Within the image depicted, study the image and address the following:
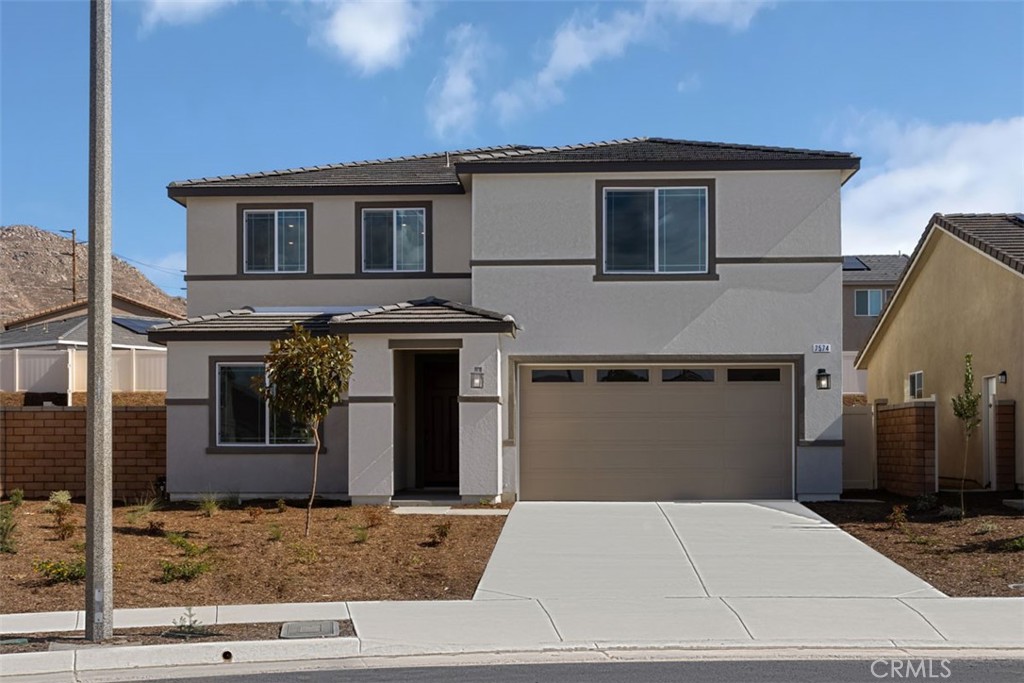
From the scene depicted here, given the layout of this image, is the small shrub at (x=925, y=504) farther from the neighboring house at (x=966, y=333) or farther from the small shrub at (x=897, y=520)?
the neighboring house at (x=966, y=333)

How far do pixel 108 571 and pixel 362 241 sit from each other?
11751mm

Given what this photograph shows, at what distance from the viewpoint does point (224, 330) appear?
62.1ft

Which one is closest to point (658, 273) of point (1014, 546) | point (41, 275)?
point (1014, 546)

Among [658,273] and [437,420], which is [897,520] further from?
[437,420]

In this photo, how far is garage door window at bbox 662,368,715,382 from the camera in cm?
1945

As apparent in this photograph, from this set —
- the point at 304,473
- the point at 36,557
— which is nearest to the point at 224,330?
the point at 304,473

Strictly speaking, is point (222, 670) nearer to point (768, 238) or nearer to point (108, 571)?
point (108, 571)

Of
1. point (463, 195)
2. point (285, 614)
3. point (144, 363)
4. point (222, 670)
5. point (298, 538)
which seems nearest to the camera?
point (222, 670)

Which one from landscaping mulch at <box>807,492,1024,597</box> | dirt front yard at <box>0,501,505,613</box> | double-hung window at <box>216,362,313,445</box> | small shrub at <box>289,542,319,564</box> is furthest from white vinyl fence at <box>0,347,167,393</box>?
landscaping mulch at <box>807,492,1024,597</box>

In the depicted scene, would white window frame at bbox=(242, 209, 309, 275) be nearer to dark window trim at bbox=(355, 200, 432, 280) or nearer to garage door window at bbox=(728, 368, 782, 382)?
dark window trim at bbox=(355, 200, 432, 280)

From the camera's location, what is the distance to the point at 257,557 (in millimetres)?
13438

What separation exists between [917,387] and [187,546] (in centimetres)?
1628

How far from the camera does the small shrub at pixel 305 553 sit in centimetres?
1320

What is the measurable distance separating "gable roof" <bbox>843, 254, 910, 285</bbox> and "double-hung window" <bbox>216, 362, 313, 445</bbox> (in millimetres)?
35481
